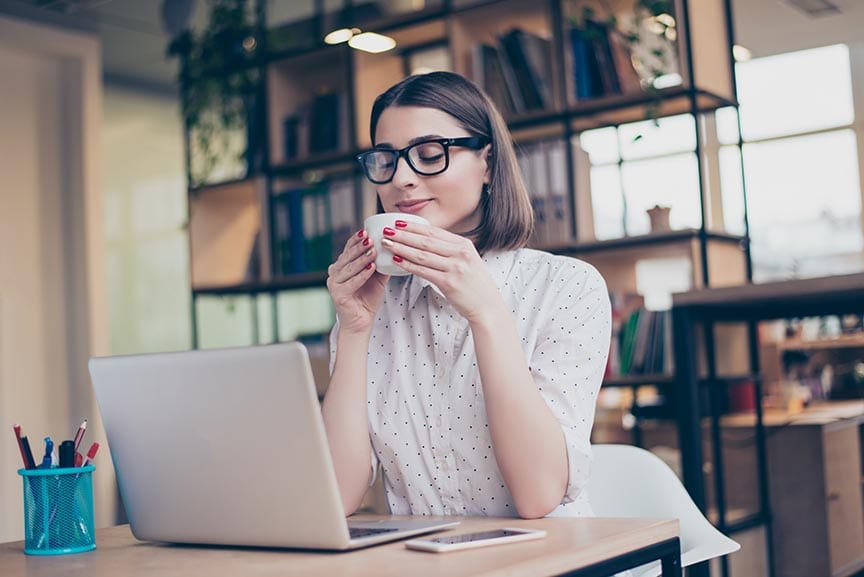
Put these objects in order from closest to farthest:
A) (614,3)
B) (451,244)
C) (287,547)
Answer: (287,547) → (451,244) → (614,3)

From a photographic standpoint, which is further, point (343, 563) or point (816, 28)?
point (816, 28)

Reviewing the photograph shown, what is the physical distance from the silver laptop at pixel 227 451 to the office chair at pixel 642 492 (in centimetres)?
54

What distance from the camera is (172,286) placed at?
6.50 metres

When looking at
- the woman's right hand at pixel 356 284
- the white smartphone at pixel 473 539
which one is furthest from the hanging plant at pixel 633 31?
the white smartphone at pixel 473 539

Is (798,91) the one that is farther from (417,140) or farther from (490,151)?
(417,140)

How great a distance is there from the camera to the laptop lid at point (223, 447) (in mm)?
986

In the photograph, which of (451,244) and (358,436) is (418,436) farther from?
(451,244)

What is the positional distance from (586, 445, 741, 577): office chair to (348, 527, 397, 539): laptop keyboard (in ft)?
1.70

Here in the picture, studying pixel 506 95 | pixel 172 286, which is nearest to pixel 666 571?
pixel 506 95

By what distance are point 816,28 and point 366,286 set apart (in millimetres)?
6222

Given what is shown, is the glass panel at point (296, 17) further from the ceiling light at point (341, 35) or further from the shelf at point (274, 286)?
the shelf at point (274, 286)

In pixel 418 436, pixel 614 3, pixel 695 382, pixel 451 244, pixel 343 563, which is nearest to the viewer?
→ pixel 343 563

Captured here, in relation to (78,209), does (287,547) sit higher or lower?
lower

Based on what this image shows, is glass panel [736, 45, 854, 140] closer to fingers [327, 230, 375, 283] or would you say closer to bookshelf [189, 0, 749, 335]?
bookshelf [189, 0, 749, 335]
